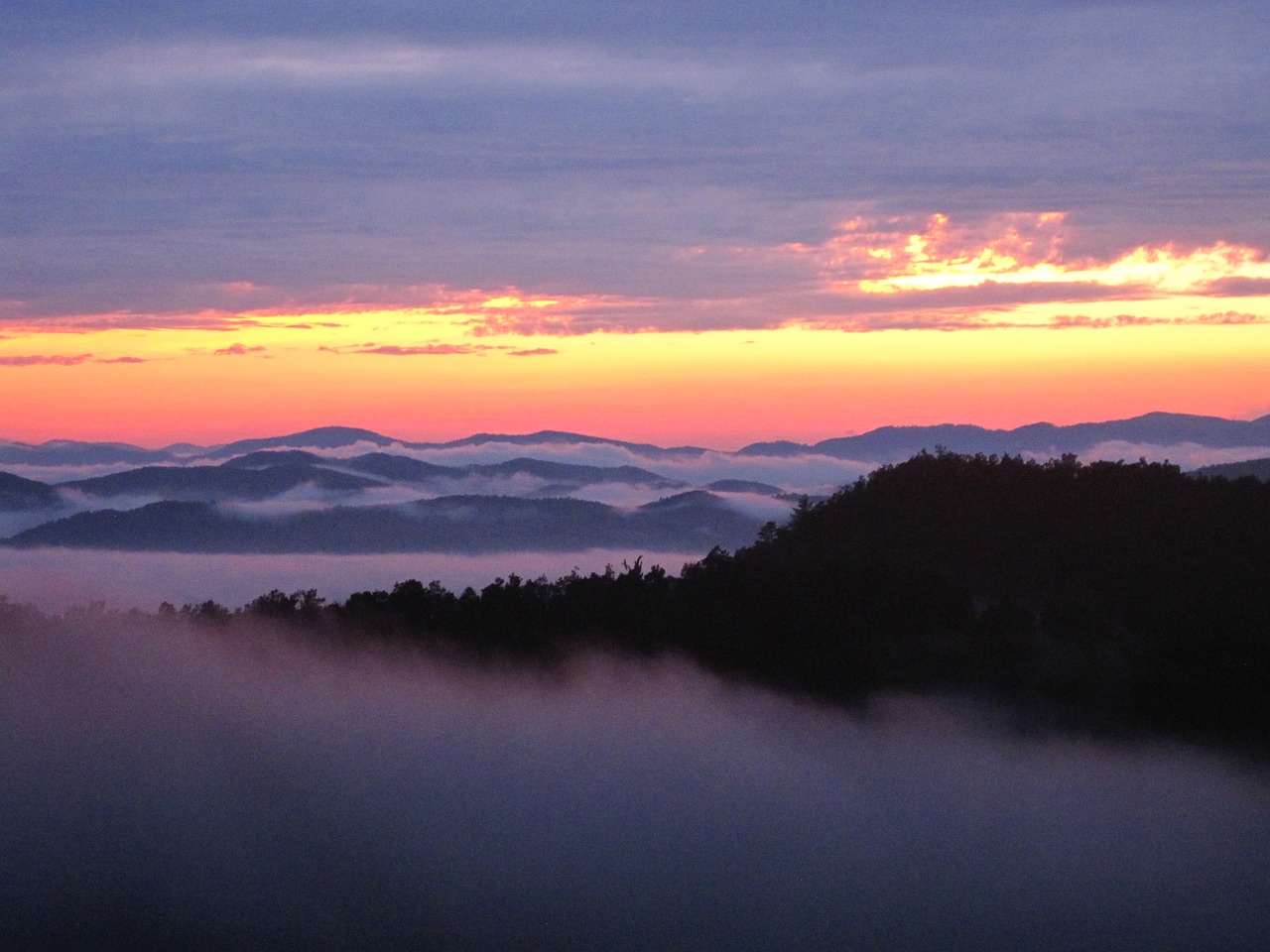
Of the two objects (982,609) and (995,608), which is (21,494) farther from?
(995,608)

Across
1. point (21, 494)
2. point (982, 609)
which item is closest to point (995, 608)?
point (982, 609)

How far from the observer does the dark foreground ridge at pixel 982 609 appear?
112 ft

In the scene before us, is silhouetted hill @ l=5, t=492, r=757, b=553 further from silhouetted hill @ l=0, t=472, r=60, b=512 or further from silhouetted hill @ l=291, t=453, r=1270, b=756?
silhouetted hill @ l=291, t=453, r=1270, b=756

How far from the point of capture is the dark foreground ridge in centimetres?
3422

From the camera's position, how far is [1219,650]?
33812 millimetres

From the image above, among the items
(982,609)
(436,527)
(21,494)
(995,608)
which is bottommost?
(982,609)

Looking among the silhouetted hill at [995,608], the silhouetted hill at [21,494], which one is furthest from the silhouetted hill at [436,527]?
the silhouetted hill at [995,608]

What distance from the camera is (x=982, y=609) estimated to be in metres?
40.5

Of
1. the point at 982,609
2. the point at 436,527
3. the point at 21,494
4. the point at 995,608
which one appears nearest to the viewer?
the point at 995,608

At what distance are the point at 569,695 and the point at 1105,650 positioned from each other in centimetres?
1254

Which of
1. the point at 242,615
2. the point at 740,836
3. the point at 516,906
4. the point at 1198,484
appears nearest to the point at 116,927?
the point at 516,906

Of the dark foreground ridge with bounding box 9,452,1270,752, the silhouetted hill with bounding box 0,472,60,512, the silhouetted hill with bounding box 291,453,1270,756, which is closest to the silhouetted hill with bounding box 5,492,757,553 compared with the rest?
the silhouetted hill with bounding box 0,472,60,512

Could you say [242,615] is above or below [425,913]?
above

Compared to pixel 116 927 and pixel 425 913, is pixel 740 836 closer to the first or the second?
pixel 425 913
